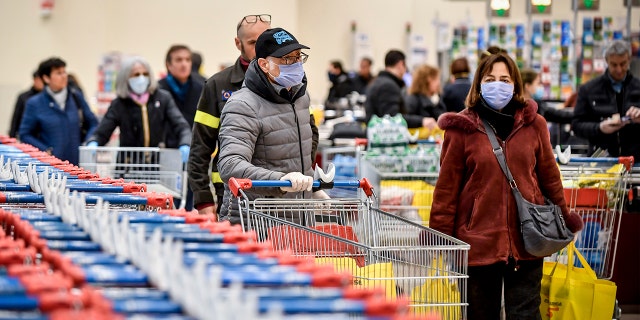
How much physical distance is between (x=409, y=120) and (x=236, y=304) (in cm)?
883

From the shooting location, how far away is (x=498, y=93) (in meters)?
5.68

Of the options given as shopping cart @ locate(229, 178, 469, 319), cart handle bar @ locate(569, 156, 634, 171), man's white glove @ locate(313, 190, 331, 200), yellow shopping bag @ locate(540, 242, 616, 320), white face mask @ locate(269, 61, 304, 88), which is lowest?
yellow shopping bag @ locate(540, 242, 616, 320)

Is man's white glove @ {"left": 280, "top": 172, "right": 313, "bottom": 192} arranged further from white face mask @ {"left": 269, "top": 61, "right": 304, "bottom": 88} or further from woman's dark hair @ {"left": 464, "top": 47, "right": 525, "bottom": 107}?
woman's dark hair @ {"left": 464, "top": 47, "right": 525, "bottom": 107}

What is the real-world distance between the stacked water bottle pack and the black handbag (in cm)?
233

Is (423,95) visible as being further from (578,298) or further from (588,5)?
(578,298)

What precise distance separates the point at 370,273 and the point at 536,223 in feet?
3.61

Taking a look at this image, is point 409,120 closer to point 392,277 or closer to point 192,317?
point 392,277

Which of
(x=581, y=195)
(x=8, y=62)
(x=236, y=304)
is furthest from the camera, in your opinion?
(x=8, y=62)

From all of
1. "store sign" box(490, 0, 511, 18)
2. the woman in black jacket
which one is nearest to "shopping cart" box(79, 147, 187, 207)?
the woman in black jacket

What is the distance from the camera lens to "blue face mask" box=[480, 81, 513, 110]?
18.6 ft

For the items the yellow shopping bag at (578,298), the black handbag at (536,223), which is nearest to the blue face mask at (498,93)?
the black handbag at (536,223)

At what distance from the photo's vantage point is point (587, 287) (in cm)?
597

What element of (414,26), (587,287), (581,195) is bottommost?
(587,287)

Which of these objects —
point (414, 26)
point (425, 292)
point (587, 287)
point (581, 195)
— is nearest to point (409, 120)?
point (581, 195)
